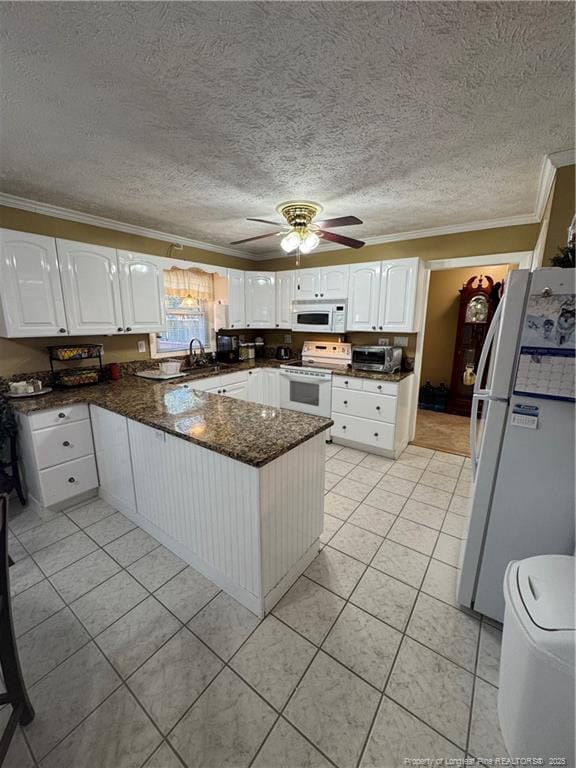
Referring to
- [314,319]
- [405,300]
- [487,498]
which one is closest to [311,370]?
[314,319]

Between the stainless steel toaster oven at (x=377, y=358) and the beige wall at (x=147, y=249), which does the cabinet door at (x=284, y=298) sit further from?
the stainless steel toaster oven at (x=377, y=358)

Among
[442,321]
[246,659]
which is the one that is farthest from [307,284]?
[246,659]

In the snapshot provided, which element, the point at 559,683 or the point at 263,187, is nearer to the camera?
the point at 559,683

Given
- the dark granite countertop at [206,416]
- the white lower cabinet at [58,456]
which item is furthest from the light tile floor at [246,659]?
the dark granite countertop at [206,416]

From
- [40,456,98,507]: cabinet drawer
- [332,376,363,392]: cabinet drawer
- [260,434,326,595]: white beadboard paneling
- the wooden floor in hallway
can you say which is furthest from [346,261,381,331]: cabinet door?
[40,456,98,507]: cabinet drawer

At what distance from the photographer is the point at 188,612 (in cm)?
168

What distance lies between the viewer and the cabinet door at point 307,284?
407cm

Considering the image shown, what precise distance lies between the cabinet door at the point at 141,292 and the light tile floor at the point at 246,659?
1934 mm

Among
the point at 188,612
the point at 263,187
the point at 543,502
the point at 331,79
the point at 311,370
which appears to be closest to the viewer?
the point at 331,79

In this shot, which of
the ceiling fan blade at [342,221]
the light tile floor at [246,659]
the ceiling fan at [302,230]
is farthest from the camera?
the ceiling fan at [302,230]

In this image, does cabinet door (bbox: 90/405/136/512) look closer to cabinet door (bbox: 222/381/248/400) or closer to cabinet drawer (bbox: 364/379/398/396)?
cabinet door (bbox: 222/381/248/400)

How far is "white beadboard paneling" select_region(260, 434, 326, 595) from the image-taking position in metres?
1.56

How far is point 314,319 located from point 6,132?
3139mm

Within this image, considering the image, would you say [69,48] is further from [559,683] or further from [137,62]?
[559,683]
